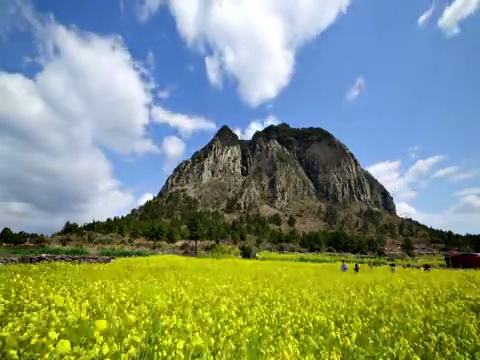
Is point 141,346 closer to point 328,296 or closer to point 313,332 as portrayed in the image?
point 313,332

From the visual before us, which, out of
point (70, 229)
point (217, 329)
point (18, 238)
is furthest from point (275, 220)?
point (217, 329)

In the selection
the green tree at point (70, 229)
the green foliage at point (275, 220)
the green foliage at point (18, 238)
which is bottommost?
the green foliage at point (18, 238)

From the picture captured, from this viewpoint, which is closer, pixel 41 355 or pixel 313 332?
pixel 41 355

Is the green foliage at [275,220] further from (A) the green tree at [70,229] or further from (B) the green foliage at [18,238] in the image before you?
(B) the green foliage at [18,238]

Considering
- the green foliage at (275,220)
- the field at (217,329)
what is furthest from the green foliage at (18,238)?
the green foliage at (275,220)

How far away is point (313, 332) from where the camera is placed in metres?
6.61

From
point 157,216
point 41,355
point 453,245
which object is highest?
point 157,216

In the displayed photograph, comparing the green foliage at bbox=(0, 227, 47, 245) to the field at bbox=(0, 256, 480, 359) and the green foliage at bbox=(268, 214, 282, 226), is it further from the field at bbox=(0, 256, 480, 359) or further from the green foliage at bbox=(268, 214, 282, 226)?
the green foliage at bbox=(268, 214, 282, 226)

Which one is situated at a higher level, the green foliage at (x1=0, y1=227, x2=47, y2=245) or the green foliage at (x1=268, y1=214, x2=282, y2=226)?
the green foliage at (x1=268, y1=214, x2=282, y2=226)

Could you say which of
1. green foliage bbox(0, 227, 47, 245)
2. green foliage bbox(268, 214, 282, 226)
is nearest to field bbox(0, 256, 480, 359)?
green foliage bbox(0, 227, 47, 245)

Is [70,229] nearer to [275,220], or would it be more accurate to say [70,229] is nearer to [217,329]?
[275,220]

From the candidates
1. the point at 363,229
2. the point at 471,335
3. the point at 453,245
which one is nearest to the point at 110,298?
the point at 471,335

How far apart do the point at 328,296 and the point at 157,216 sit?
177687mm

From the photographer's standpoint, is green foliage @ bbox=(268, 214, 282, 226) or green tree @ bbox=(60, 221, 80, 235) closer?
green tree @ bbox=(60, 221, 80, 235)
